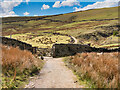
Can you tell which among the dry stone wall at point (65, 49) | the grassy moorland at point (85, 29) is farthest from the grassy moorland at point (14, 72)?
the grassy moorland at point (85, 29)

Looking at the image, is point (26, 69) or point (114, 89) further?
point (26, 69)

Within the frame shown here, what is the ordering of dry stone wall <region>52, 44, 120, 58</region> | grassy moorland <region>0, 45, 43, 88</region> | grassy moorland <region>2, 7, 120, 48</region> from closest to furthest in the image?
grassy moorland <region>0, 45, 43, 88</region>, dry stone wall <region>52, 44, 120, 58</region>, grassy moorland <region>2, 7, 120, 48</region>

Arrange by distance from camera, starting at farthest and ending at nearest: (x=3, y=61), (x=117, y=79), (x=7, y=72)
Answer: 1. (x=3, y=61)
2. (x=7, y=72)
3. (x=117, y=79)

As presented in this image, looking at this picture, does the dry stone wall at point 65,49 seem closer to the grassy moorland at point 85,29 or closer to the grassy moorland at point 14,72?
the grassy moorland at point 85,29

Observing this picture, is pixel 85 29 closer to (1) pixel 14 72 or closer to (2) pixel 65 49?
(2) pixel 65 49

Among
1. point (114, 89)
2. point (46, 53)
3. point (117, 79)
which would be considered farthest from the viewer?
point (46, 53)

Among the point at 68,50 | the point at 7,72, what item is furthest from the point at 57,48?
the point at 7,72

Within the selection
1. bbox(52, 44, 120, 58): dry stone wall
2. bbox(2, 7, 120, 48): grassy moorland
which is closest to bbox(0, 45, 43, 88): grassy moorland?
bbox(52, 44, 120, 58): dry stone wall

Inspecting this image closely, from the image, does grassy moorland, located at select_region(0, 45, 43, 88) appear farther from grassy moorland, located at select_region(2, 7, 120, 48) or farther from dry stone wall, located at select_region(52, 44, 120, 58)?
grassy moorland, located at select_region(2, 7, 120, 48)

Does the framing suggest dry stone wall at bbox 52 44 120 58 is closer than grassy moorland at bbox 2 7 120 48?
Yes

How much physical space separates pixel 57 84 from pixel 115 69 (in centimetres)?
295

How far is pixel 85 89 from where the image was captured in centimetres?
451

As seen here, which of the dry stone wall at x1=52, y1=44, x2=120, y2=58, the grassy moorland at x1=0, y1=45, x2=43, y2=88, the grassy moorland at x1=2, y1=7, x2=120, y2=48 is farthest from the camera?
the grassy moorland at x1=2, y1=7, x2=120, y2=48

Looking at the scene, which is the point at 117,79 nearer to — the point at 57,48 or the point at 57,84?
the point at 57,84
